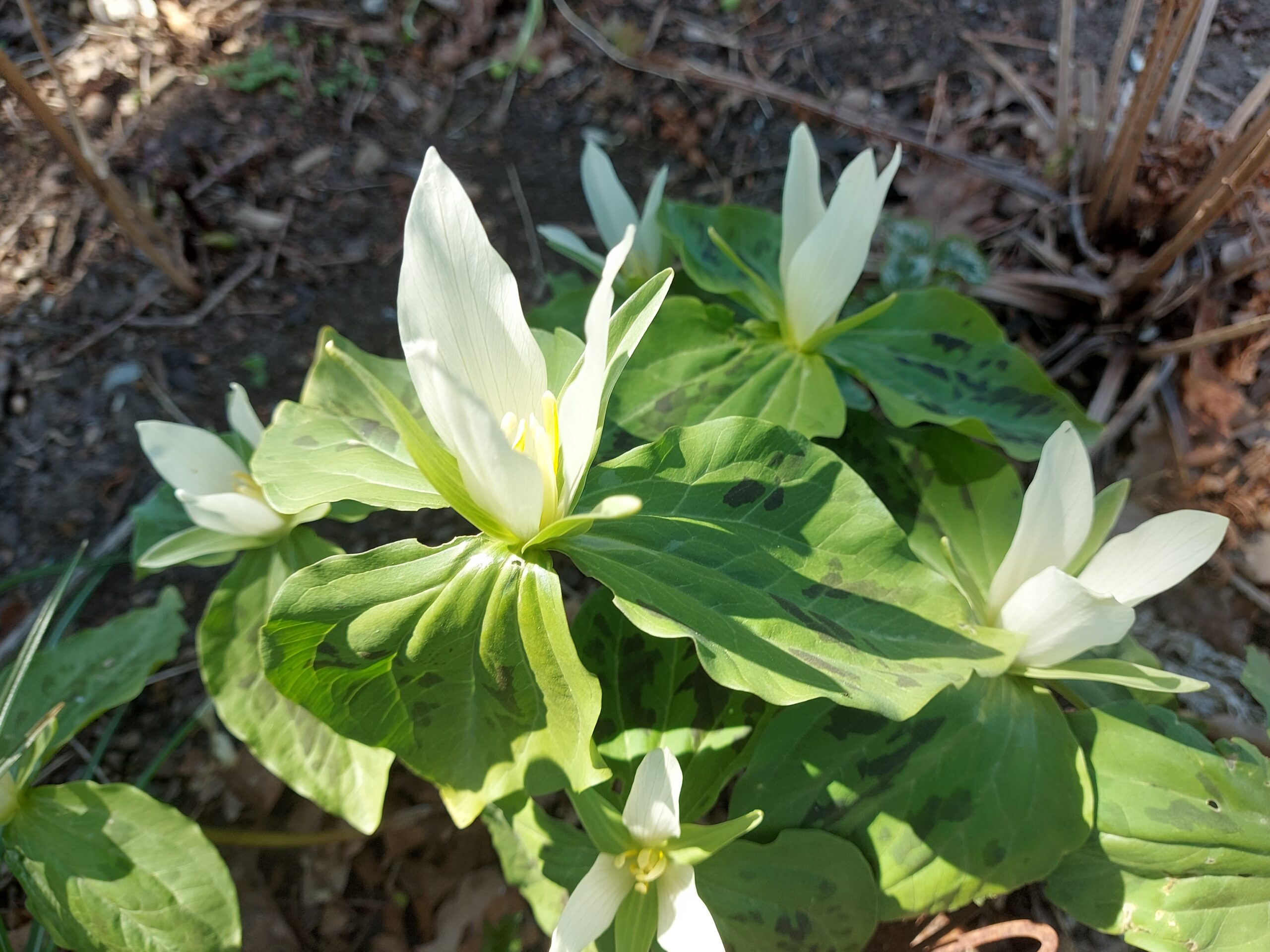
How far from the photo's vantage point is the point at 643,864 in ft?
4.07

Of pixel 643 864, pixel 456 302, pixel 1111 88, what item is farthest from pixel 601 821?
pixel 1111 88

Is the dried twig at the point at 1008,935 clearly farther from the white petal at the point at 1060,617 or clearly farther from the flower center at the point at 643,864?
the flower center at the point at 643,864

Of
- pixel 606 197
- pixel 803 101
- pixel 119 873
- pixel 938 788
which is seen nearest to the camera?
pixel 938 788

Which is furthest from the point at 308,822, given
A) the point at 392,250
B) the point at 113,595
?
the point at 392,250

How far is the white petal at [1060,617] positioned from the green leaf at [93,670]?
1577 mm

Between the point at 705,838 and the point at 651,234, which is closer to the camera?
the point at 705,838

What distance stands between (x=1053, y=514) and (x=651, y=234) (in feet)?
3.36

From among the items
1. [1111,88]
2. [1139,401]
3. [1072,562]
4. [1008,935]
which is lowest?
A: [1008,935]

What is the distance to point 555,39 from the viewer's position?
2.72 meters

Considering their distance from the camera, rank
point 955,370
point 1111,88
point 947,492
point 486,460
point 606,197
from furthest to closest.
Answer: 1. point 1111,88
2. point 606,197
3. point 955,370
4. point 947,492
5. point 486,460

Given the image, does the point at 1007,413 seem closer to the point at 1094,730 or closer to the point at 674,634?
the point at 1094,730

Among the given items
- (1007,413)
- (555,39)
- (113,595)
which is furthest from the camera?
(555,39)

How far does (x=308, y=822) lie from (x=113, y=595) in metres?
0.79

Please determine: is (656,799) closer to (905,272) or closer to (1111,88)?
(905,272)
